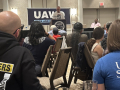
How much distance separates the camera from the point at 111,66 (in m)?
1.44

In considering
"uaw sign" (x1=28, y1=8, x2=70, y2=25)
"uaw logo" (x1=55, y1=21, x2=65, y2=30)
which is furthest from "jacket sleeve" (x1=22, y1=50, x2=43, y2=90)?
"uaw sign" (x1=28, y1=8, x2=70, y2=25)

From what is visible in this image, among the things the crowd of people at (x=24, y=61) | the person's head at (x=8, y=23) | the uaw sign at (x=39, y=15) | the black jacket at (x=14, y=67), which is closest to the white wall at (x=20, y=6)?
the uaw sign at (x=39, y=15)

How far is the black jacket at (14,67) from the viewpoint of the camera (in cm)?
101

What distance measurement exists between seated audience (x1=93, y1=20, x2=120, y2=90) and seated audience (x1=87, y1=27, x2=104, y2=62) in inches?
58.1

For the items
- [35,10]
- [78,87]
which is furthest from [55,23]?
[78,87]

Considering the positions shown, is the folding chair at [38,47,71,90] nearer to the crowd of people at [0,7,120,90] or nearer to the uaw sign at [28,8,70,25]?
the crowd of people at [0,7,120,90]

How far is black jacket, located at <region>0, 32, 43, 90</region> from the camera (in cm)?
101

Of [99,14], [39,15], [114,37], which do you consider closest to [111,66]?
[114,37]

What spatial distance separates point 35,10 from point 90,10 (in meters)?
4.56

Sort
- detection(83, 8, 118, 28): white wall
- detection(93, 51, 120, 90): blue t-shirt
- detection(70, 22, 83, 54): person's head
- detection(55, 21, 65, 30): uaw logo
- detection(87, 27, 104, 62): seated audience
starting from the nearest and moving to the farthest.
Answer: detection(93, 51, 120, 90): blue t-shirt
detection(87, 27, 104, 62): seated audience
detection(70, 22, 83, 54): person's head
detection(55, 21, 65, 30): uaw logo
detection(83, 8, 118, 28): white wall

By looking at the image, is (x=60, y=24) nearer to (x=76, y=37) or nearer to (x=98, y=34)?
(x=76, y=37)

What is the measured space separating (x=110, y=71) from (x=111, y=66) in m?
0.04

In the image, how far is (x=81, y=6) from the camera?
12.0 metres

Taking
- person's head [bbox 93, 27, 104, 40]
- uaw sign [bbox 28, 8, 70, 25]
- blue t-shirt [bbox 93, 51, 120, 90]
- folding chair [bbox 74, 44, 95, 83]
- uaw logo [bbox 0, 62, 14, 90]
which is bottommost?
folding chair [bbox 74, 44, 95, 83]
